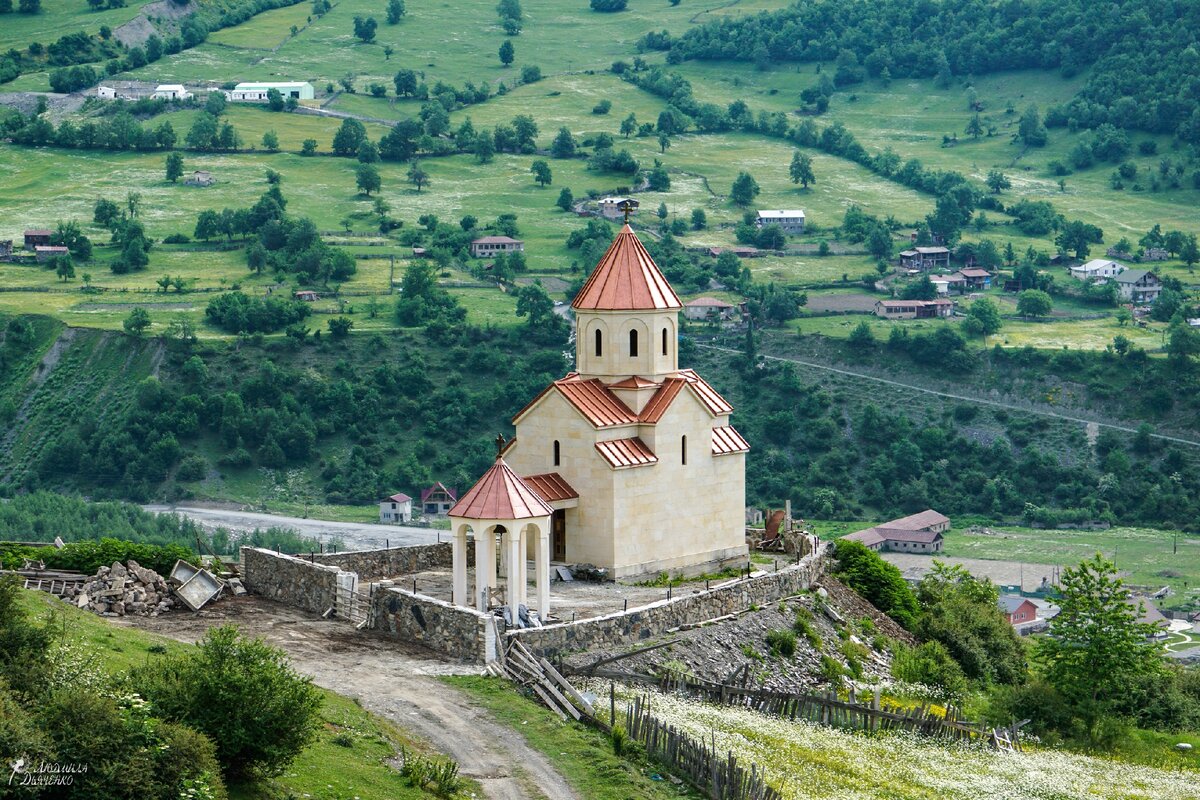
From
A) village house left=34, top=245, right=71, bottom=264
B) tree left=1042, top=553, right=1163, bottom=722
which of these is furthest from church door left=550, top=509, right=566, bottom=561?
village house left=34, top=245, right=71, bottom=264

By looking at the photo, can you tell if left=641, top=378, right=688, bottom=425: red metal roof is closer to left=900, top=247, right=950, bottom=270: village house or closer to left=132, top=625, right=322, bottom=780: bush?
left=132, top=625, right=322, bottom=780: bush

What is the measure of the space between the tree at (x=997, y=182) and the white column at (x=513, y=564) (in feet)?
415

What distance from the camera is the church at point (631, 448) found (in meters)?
44.9

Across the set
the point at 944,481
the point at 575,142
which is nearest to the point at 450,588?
the point at 944,481

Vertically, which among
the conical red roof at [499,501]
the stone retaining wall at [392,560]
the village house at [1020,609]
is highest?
the conical red roof at [499,501]

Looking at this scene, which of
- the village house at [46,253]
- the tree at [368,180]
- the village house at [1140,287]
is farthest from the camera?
the tree at [368,180]

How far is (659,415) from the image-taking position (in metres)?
46.0

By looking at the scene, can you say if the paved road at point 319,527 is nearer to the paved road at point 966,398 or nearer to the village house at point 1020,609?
the village house at point 1020,609

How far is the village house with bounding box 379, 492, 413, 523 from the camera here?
101 metres

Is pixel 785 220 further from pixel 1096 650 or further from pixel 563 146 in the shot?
pixel 1096 650

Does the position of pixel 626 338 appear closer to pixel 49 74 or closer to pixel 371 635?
pixel 371 635

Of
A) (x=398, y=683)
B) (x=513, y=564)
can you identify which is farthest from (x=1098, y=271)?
(x=398, y=683)

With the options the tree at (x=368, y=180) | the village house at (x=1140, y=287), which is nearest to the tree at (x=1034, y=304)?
the village house at (x=1140, y=287)

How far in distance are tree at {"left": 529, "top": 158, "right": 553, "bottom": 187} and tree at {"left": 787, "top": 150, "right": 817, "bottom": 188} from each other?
69.8ft
